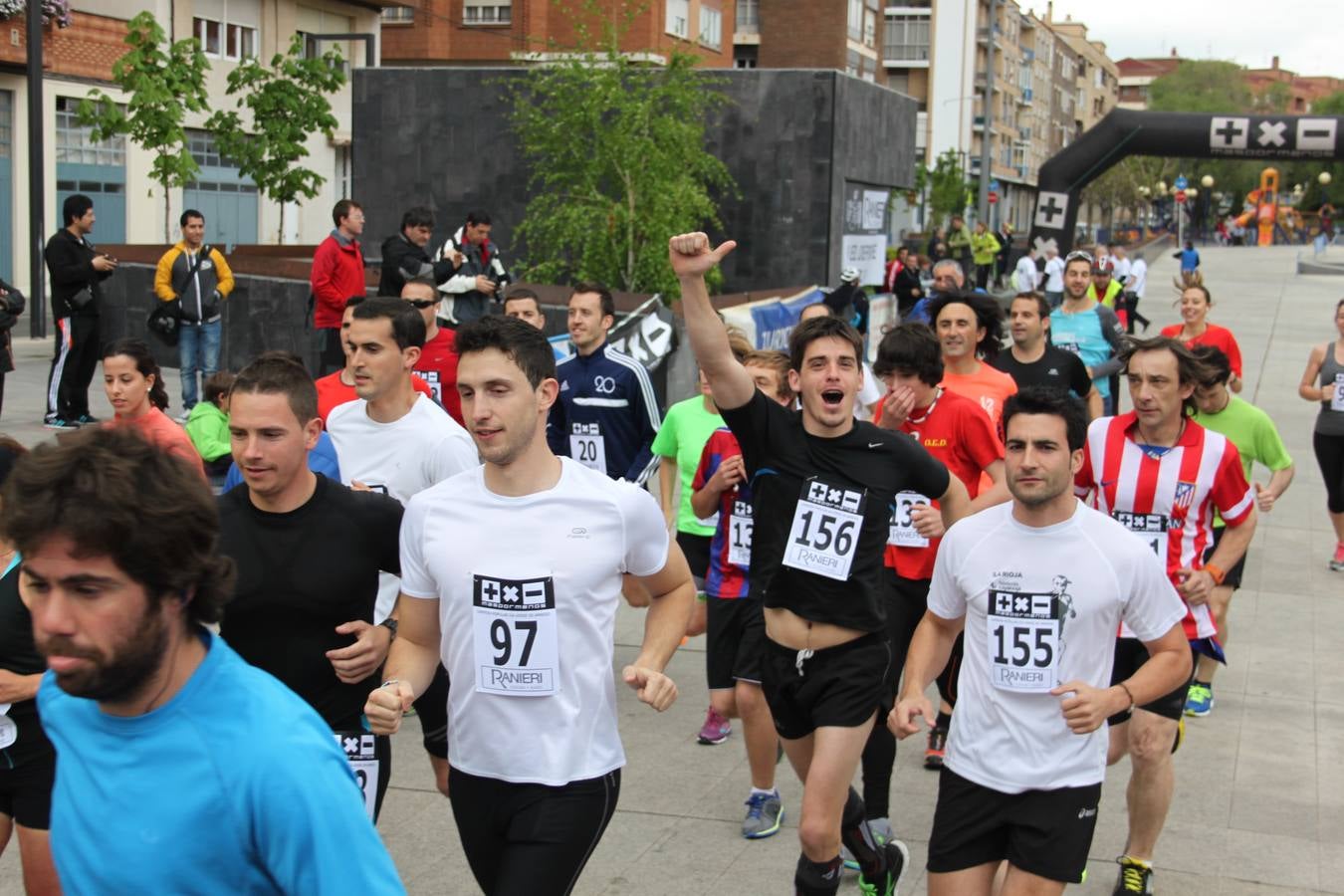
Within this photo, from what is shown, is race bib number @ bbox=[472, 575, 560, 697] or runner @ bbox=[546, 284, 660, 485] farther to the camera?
runner @ bbox=[546, 284, 660, 485]

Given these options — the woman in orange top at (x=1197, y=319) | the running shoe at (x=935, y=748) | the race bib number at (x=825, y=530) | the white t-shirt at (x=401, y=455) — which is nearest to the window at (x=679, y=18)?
the woman in orange top at (x=1197, y=319)

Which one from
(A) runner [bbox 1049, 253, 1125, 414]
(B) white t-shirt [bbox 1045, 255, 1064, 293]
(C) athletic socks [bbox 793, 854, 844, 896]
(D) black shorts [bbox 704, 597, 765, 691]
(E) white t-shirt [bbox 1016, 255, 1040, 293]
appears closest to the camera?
(C) athletic socks [bbox 793, 854, 844, 896]

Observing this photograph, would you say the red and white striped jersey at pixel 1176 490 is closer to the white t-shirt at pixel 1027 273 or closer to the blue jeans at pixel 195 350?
the blue jeans at pixel 195 350

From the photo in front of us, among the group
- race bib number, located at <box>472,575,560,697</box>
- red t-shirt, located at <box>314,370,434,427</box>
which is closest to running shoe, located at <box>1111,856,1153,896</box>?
race bib number, located at <box>472,575,560,697</box>

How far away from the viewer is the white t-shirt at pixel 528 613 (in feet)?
12.6

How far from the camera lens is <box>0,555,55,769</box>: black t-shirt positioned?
4.00m

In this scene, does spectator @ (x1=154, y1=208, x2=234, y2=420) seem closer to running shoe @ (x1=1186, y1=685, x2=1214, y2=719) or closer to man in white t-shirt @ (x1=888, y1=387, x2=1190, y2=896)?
running shoe @ (x1=1186, y1=685, x2=1214, y2=719)

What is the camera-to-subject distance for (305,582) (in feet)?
13.2

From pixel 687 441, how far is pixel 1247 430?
2.59 meters

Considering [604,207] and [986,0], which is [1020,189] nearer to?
[986,0]

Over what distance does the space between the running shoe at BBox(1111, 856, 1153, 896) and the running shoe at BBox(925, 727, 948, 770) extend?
1.33 metres

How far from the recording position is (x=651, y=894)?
5.49 metres

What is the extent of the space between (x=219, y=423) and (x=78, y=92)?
2696 centimetres

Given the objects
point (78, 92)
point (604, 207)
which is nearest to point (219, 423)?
point (604, 207)
